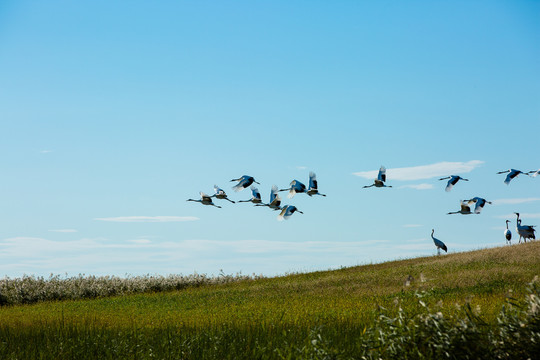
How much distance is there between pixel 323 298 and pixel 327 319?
626 centimetres

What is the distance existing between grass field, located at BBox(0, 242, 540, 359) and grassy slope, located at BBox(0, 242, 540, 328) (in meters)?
0.05

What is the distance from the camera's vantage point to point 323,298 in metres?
17.3

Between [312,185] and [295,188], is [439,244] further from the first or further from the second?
[295,188]

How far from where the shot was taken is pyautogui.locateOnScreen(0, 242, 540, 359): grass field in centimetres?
543

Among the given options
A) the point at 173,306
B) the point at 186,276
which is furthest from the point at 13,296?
the point at 173,306

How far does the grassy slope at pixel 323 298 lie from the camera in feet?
41.6

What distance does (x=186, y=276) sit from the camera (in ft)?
91.6

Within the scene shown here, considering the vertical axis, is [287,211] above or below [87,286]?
above

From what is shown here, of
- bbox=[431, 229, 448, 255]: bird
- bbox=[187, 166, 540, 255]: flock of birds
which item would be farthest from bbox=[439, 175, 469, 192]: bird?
bbox=[431, 229, 448, 255]: bird

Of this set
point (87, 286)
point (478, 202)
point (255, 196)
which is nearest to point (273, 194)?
point (255, 196)

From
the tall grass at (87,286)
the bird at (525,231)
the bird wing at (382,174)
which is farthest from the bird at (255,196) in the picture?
the bird at (525,231)

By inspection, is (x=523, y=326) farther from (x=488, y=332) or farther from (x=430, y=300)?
(x=430, y=300)

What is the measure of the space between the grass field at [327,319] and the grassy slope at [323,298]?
5cm

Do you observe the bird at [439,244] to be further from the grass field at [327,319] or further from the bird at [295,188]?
the bird at [295,188]
